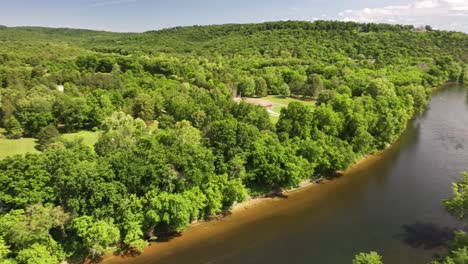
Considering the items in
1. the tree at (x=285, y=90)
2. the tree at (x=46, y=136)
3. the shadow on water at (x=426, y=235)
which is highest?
the tree at (x=285, y=90)

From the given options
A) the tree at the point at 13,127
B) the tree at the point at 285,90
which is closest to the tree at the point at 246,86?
the tree at the point at 285,90

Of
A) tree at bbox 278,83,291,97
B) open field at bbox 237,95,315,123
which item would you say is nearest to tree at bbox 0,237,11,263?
open field at bbox 237,95,315,123

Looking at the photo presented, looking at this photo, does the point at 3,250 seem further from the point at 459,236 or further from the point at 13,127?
the point at 459,236

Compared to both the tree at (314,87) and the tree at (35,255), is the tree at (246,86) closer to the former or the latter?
the tree at (314,87)

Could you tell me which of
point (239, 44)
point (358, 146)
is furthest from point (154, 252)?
point (239, 44)

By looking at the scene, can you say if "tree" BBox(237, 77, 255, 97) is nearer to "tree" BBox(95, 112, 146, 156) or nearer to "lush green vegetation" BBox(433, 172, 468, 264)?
"tree" BBox(95, 112, 146, 156)

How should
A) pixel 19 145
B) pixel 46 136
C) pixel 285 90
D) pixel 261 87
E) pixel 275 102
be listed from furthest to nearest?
pixel 261 87
pixel 285 90
pixel 275 102
pixel 46 136
pixel 19 145

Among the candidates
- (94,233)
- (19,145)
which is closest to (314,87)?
(19,145)
